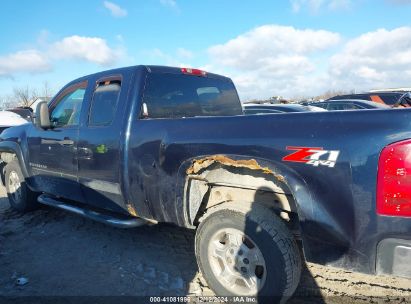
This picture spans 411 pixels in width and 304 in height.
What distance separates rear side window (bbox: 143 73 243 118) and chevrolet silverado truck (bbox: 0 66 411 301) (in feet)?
0.05

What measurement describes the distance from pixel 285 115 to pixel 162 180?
1.22 meters

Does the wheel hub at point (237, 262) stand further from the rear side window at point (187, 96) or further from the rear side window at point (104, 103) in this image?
the rear side window at point (104, 103)

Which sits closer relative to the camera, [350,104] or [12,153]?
[12,153]

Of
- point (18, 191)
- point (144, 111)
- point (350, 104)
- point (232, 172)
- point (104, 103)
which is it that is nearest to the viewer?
point (232, 172)

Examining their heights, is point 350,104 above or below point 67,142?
above

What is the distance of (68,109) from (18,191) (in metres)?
1.95

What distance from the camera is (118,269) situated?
3584 millimetres

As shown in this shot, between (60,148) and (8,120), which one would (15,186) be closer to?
(60,148)

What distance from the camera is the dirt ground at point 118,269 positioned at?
10.2 feet

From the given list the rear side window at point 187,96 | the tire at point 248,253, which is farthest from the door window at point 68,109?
the tire at point 248,253

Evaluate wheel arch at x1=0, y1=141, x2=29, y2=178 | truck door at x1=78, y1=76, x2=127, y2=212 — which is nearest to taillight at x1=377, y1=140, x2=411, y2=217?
truck door at x1=78, y1=76, x2=127, y2=212

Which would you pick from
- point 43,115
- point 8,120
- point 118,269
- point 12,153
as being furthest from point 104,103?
point 8,120

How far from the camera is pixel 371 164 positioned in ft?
6.74

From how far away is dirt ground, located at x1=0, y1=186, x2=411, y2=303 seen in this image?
10.2 ft
